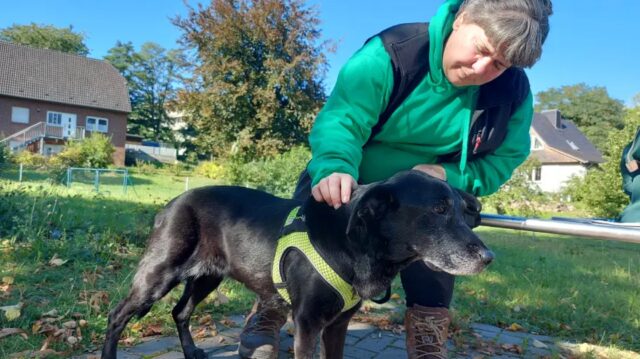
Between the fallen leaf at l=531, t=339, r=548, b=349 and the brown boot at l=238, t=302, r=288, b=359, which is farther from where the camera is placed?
the fallen leaf at l=531, t=339, r=548, b=349

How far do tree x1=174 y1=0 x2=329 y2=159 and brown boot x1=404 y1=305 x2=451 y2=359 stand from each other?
25688 millimetres

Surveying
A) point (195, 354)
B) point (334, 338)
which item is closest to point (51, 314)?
point (195, 354)

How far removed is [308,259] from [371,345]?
147 centimetres

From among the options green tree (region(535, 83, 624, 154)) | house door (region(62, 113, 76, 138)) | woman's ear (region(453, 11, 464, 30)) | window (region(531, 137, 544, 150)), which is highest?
green tree (region(535, 83, 624, 154))

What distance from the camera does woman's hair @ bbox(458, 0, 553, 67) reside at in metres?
2.04

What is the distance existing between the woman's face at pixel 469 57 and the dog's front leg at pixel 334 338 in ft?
4.38

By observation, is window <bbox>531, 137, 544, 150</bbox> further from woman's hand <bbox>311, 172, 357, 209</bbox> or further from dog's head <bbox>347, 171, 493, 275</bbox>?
woman's hand <bbox>311, 172, 357, 209</bbox>

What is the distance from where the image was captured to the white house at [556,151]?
4481cm

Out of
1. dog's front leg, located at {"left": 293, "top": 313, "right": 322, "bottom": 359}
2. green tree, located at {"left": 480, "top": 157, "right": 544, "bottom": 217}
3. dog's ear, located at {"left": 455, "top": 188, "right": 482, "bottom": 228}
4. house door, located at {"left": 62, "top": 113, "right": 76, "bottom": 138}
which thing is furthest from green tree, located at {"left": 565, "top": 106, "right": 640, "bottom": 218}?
house door, located at {"left": 62, "top": 113, "right": 76, "bottom": 138}

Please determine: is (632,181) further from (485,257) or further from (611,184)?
(611,184)

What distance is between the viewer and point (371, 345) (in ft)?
10.9

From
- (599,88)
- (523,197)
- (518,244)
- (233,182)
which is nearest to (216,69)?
(233,182)

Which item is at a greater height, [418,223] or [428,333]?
[418,223]

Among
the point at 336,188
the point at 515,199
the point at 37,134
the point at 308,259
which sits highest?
the point at 37,134
